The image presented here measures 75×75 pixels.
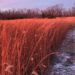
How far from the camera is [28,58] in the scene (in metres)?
2.63

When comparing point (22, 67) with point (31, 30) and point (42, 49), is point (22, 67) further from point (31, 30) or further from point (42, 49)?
point (31, 30)

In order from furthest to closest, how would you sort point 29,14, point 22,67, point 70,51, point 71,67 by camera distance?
point 29,14
point 70,51
point 71,67
point 22,67

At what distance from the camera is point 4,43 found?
2.53m

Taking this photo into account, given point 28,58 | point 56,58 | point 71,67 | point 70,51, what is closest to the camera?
point 28,58

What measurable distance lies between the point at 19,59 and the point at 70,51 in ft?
4.53

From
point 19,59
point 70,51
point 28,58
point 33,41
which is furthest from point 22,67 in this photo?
point 70,51

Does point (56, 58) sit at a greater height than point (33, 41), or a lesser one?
lesser

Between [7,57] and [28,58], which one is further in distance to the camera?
[28,58]

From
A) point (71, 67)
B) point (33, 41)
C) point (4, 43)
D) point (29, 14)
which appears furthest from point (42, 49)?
point (29, 14)

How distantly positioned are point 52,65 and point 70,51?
71 cm

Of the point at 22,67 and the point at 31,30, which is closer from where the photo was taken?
the point at 22,67

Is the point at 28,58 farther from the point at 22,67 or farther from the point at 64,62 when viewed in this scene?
the point at 64,62

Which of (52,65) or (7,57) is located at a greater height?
(7,57)

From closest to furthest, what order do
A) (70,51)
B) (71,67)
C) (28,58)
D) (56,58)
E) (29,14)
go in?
1. (28,58)
2. (71,67)
3. (56,58)
4. (70,51)
5. (29,14)
